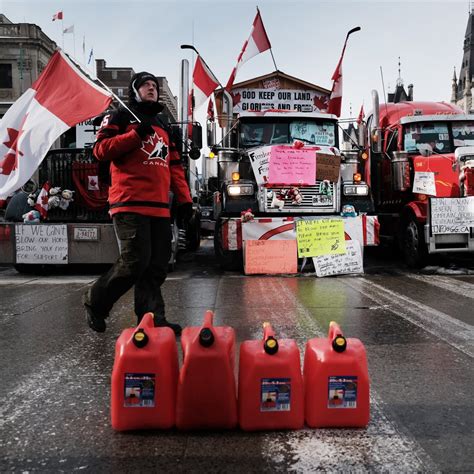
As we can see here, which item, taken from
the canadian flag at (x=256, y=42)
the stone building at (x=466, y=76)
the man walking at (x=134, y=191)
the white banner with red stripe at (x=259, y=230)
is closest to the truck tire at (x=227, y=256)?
the white banner with red stripe at (x=259, y=230)

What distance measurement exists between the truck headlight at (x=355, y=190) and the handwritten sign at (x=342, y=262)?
0.92 m

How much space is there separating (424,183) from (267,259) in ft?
10.4

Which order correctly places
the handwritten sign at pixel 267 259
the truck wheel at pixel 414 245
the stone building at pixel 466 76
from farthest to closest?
the stone building at pixel 466 76 → the truck wheel at pixel 414 245 → the handwritten sign at pixel 267 259

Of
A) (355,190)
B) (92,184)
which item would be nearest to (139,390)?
(92,184)

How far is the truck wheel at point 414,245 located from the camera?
32.7 feet

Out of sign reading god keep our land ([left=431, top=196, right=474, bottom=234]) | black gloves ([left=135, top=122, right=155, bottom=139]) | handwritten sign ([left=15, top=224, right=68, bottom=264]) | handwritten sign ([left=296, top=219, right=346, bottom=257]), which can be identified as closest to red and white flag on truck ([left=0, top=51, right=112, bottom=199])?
black gloves ([left=135, top=122, right=155, bottom=139])

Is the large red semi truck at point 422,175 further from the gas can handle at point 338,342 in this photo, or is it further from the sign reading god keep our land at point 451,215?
the gas can handle at point 338,342

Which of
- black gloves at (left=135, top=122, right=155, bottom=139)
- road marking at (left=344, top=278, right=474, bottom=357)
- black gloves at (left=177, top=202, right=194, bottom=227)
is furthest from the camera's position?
black gloves at (left=177, top=202, right=194, bottom=227)

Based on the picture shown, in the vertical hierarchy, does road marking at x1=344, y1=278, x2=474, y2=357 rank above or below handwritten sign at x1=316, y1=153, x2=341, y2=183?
below

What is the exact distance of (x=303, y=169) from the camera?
9500 mm

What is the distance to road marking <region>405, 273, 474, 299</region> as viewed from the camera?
725cm

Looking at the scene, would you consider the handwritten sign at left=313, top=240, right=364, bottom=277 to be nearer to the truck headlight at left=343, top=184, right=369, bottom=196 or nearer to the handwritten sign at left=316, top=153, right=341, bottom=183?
the truck headlight at left=343, top=184, right=369, bottom=196

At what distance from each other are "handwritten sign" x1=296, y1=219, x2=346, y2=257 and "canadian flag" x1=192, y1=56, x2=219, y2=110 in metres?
4.17

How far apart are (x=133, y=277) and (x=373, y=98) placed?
733 cm
